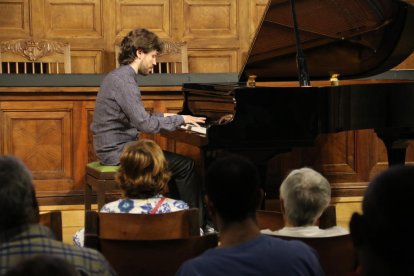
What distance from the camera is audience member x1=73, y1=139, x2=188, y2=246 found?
3428 mm

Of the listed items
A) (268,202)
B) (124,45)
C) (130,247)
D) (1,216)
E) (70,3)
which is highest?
(70,3)

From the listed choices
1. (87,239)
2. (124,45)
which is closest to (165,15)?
(124,45)

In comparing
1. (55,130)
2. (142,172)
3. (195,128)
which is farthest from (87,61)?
(142,172)

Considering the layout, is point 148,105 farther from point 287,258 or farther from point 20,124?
point 287,258

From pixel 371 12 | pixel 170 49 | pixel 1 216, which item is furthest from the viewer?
pixel 170 49

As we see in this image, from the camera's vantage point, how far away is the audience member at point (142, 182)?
11.2 feet

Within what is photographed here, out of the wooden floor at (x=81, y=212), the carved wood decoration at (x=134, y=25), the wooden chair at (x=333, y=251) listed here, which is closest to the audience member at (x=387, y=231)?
the wooden chair at (x=333, y=251)

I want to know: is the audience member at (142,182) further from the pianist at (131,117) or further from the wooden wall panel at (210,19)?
the wooden wall panel at (210,19)

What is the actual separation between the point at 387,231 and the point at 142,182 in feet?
6.98

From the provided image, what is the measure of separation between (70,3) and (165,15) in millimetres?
996

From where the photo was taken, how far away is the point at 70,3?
8312 millimetres

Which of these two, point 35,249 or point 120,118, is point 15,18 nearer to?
point 120,118

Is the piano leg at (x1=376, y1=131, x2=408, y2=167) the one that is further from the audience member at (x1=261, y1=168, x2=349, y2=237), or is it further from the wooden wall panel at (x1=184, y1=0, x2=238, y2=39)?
the wooden wall panel at (x1=184, y1=0, x2=238, y2=39)

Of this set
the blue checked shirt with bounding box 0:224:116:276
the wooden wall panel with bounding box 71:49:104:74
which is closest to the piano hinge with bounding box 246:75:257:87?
the wooden wall panel with bounding box 71:49:104:74
